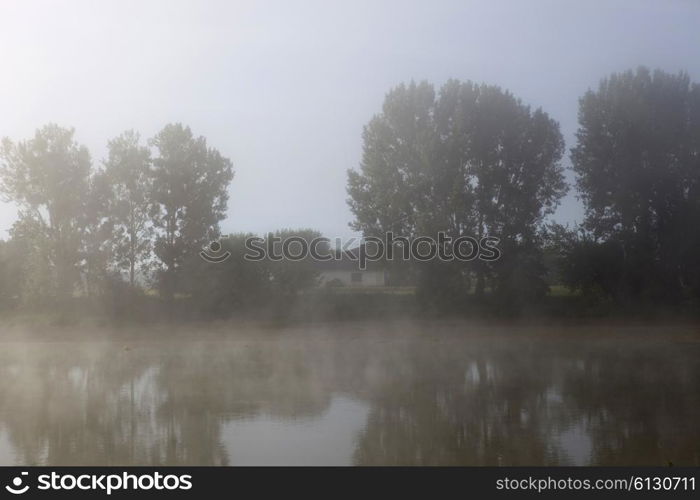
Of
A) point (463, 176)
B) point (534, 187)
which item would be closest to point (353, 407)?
point (463, 176)

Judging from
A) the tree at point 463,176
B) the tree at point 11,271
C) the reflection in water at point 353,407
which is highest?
the tree at point 463,176

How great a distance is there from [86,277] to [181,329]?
Result: 16.0ft

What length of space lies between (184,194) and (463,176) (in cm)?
1069

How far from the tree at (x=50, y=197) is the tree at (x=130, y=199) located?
1.39 metres

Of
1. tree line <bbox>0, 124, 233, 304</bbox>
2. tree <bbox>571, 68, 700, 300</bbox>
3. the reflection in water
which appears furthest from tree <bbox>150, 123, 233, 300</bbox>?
tree <bbox>571, 68, 700, 300</bbox>

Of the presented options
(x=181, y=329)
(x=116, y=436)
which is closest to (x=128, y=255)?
(x=181, y=329)

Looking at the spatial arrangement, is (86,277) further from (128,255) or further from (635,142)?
(635,142)

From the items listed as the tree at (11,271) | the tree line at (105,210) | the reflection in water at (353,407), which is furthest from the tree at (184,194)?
the reflection in water at (353,407)

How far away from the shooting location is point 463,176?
90.1 feet

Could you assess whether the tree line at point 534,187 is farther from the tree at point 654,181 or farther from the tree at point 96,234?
the tree at point 96,234

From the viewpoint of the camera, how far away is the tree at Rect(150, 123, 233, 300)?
27.5 m

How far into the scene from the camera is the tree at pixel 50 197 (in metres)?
26.1

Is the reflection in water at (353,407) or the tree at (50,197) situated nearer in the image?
the reflection in water at (353,407)

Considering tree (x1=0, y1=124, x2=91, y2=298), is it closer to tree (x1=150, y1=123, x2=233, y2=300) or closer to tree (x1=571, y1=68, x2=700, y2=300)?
tree (x1=150, y1=123, x2=233, y2=300)
